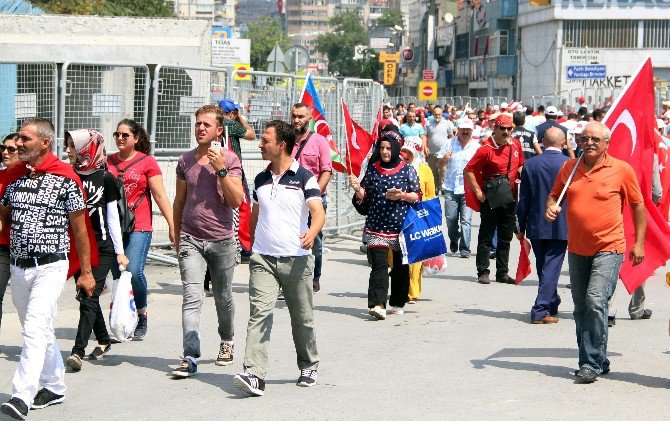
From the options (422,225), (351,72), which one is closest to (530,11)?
(422,225)

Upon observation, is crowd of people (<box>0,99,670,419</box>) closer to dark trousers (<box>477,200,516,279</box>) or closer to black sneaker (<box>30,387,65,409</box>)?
black sneaker (<box>30,387,65,409</box>)

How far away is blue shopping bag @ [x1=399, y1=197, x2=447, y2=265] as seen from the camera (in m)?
11.3

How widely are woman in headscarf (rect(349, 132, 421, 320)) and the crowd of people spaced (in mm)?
13

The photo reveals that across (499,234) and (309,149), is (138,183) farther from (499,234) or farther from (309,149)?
(499,234)

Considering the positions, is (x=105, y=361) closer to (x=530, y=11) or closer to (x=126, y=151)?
(x=126, y=151)

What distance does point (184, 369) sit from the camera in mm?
8594

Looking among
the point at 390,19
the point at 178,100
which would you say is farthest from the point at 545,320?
the point at 390,19

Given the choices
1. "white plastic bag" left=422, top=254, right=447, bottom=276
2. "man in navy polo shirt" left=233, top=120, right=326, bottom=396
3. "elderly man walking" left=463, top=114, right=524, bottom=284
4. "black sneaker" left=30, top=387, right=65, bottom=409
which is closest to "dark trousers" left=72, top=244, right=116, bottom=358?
"black sneaker" left=30, top=387, right=65, bottom=409

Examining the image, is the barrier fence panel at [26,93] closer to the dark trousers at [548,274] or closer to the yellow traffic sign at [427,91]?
the dark trousers at [548,274]

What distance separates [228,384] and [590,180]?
281cm

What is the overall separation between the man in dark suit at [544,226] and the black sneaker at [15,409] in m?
5.13

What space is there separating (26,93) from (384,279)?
506 centimetres

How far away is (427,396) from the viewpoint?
812 centimetres

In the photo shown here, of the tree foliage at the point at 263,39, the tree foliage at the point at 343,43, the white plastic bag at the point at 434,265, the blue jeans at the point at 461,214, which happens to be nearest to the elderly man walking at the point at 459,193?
the blue jeans at the point at 461,214
